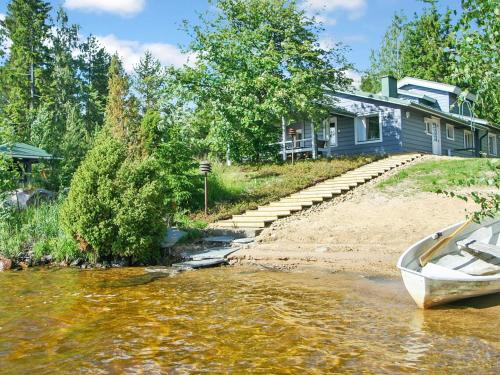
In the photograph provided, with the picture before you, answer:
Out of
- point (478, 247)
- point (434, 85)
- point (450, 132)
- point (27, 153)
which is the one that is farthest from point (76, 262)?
point (434, 85)

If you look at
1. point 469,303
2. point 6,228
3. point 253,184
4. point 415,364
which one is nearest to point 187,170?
point 253,184

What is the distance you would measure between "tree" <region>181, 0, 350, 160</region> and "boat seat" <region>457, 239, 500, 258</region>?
48.6 feet

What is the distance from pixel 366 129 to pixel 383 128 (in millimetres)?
1142

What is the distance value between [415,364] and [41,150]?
20214 mm

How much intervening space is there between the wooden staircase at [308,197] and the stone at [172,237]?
1562 millimetres

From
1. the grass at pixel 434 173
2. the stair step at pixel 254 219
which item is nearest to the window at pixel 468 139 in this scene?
the grass at pixel 434 173

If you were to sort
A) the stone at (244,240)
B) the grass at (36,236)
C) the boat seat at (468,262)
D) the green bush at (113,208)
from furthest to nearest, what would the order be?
the stone at (244,240) → the grass at (36,236) → the green bush at (113,208) → the boat seat at (468,262)

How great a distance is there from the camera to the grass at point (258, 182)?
1529cm

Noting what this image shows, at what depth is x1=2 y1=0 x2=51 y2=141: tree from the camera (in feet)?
122

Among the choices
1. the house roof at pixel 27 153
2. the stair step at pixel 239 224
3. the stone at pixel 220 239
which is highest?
the house roof at pixel 27 153

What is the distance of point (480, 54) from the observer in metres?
4.11

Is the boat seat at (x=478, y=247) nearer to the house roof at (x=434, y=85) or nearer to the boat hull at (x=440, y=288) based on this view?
the boat hull at (x=440, y=288)

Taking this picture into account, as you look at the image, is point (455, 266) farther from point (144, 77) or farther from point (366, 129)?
point (144, 77)

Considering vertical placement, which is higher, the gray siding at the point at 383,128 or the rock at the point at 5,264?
the gray siding at the point at 383,128
